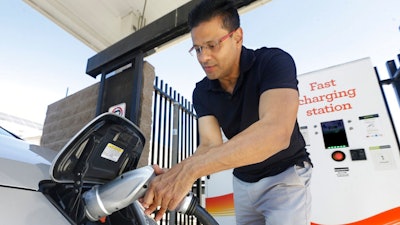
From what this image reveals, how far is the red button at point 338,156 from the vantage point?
8.77 ft

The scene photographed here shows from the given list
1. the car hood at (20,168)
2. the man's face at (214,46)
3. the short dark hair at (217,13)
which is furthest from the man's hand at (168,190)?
the short dark hair at (217,13)

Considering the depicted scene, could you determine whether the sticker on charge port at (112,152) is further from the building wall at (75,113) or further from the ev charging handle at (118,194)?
the building wall at (75,113)

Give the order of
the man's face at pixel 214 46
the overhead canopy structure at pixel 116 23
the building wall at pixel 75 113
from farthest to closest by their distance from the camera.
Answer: the building wall at pixel 75 113, the overhead canopy structure at pixel 116 23, the man's face at pixel 214 46

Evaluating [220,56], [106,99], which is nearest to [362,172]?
[220,56]

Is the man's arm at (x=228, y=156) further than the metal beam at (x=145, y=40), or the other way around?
the metal beam at (x=145, y=40)

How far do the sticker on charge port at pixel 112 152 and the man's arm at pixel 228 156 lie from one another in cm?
21

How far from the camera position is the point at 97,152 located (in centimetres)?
82

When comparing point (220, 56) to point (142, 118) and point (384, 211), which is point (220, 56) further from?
point (384, 211)

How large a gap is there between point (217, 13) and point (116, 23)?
2919mm

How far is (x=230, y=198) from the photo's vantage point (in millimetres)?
3207

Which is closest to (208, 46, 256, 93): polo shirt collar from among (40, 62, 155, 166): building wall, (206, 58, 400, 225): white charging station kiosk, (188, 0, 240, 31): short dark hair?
(188, 0, 240, 31): short dark hair

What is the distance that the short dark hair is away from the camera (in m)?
1.26

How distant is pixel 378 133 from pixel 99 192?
272cm

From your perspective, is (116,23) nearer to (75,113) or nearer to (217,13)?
(75,113)
